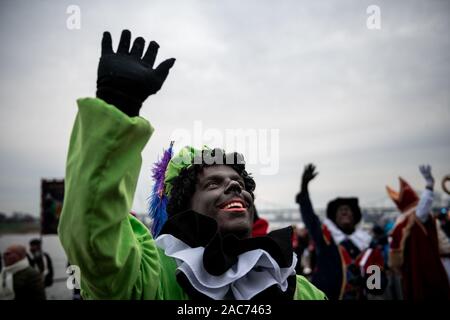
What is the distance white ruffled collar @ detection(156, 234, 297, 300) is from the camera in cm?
158

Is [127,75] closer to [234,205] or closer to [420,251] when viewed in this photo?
[234,205]

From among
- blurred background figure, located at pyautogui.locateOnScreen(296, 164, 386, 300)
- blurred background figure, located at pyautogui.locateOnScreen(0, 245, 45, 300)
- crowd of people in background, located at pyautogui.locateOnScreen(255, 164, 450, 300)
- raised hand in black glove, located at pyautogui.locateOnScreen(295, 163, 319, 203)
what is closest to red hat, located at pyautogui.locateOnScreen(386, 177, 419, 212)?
crowd of people in background, located at pyautogui.locateOnScreen(255, 164, 450, 300)

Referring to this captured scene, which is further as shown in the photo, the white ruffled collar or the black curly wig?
the black curly wig

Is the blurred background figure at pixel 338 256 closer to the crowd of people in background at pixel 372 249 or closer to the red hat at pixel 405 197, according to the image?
the crowd of people in background at pixel 372 249

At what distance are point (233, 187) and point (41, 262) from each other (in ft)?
20.4

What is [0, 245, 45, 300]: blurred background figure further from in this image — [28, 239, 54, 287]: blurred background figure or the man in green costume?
the man in green costume

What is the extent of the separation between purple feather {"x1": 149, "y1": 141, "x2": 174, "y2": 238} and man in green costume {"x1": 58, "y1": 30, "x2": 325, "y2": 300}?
1.39ft

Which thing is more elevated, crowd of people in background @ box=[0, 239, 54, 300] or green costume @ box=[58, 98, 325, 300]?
green costume @ box=[58, 98, 325, 300]

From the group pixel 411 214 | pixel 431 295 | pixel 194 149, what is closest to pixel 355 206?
pixel 411 214

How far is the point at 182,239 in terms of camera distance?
69.1 inches

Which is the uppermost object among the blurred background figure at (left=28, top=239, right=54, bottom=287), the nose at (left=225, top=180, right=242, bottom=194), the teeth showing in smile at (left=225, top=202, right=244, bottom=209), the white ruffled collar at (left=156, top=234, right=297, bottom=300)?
the nose at (left=225, top=180, right=242, bottom=194)

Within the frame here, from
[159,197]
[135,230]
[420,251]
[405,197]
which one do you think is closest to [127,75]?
[135,230]

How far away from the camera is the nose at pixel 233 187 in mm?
1984
